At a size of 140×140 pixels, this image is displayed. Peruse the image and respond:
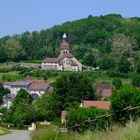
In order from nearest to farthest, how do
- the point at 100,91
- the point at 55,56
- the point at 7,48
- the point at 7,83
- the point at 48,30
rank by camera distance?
the point at 100,91 → the point at 7,83 → the point at 7,48 → the point at 55,56 → the point at 48,30

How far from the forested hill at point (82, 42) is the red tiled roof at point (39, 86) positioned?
13.2 meters

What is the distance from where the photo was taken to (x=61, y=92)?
40.9m

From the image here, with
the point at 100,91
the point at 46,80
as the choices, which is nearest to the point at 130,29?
the point at 46,80

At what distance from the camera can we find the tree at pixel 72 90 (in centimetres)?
4023

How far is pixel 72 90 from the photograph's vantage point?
41344 millimetres

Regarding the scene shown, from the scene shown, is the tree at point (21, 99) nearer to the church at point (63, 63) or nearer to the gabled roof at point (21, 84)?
the gabled roof at point (21, 84)

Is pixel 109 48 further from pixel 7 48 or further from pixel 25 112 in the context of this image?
pixel 25 112

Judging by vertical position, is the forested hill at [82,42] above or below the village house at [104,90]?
above

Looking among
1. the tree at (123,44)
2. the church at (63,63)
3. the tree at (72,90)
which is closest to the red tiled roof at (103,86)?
the tree at (72,90)

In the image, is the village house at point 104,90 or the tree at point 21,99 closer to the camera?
the tree at point 21,99

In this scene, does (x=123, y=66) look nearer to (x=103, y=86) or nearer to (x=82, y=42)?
(x=103, y=86)

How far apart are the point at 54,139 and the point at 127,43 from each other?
75084 mm


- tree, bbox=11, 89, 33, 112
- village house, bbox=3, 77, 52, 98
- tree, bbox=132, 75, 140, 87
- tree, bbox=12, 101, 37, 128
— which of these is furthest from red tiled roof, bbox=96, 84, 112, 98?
tree, bbox=12, 101, 37, 128

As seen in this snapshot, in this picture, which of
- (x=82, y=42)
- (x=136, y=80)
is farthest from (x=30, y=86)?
(x=82, y=42)
